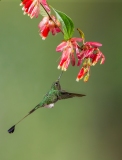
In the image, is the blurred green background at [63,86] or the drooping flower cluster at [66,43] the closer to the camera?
the drooping flower cluster at [66,43]

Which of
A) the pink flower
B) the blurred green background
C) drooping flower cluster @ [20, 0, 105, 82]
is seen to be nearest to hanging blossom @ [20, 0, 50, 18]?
drooping flower cluster @ [20, 0, 105, 82]

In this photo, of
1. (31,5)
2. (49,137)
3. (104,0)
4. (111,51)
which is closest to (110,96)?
(111,51)

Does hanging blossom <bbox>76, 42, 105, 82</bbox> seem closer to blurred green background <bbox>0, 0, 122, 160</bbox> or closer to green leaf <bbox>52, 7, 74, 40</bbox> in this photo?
green leaf <bbox>52, 7, 74, 40</bbox>

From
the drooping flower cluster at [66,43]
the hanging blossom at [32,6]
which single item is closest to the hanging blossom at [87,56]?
the drooping flower cluster at [66,43]

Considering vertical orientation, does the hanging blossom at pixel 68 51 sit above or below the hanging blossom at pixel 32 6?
below

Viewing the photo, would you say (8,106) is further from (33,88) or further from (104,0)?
(104,0)

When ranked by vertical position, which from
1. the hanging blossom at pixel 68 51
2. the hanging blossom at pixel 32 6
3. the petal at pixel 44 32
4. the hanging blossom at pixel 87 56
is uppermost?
the hanging blossom at pixel 32 6

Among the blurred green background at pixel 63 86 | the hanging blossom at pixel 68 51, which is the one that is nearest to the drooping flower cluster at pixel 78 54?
the hanging blossom at pixel 68 51

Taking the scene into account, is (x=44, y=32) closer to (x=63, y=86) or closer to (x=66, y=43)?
(x=66, y=43)

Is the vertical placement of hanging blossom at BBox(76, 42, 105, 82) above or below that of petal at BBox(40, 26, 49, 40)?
below

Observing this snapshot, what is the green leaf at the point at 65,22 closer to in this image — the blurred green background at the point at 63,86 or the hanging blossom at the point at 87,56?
the hanging blossom at the point at 87,56
